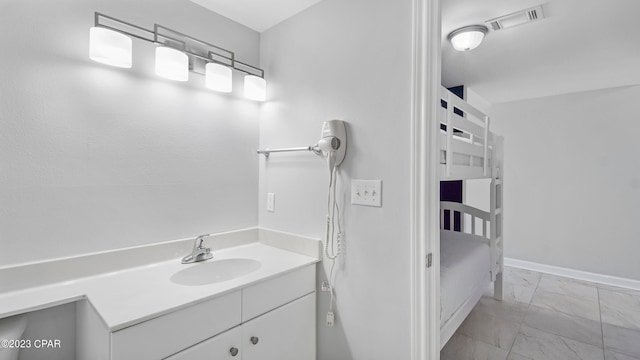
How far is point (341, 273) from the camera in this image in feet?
4.49

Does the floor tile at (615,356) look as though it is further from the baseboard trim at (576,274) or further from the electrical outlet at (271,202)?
the electrical outlet at (271,202)

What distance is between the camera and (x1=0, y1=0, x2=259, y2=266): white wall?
103 centimetres

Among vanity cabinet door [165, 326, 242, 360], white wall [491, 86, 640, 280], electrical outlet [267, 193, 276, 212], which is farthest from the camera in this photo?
white wall [491, 86, 640, 280]

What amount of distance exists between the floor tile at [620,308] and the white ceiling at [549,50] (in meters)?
2.26

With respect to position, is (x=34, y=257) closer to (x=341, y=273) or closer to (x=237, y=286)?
(x=237, y=286)

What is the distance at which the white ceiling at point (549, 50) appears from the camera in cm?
180

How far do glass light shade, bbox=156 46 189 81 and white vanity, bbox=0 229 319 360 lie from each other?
913 millimetres

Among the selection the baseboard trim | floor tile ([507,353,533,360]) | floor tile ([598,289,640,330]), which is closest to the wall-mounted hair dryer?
floor tile ([507,353,533,360])

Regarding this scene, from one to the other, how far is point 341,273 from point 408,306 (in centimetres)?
35

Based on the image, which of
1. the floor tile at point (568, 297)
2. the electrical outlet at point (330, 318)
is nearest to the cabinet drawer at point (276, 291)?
the electrical outlet at point (330, 318)

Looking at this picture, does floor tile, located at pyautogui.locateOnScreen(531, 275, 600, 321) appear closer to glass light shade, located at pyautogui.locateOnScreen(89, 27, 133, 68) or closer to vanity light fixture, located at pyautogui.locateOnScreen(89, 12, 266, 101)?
vanity light fixture, located at pyautogui.locateOnScreen(89, 12, 266, 101)

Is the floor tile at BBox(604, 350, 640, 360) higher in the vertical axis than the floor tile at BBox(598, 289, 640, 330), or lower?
lower

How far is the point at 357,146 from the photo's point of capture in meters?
1.31

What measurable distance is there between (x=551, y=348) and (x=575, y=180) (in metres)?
2.28
